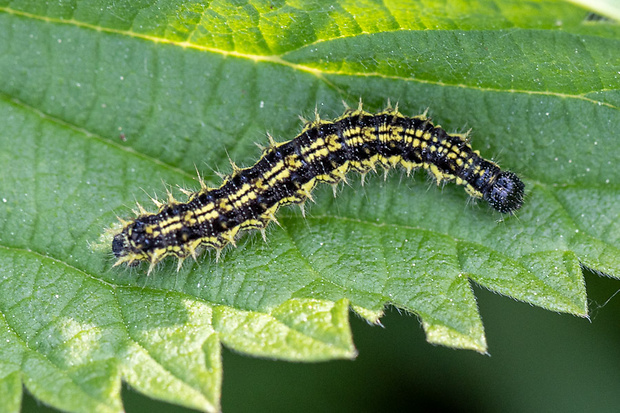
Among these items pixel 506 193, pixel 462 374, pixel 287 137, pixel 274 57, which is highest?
pixel 274 57

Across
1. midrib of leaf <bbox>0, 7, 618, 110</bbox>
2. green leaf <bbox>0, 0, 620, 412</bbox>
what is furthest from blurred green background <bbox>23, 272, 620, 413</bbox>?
midrib of leaf <bbox>0, 7, 618, 110</bbox>

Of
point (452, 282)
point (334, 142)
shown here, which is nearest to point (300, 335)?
point (452, 282)

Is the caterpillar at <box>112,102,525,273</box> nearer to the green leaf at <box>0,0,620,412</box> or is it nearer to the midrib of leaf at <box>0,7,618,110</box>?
the green leaf at <box>0,0,620,412</box>

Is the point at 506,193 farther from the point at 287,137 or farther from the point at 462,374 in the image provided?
the point at 287,137

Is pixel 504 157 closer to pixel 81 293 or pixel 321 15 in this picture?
pixel 321 15

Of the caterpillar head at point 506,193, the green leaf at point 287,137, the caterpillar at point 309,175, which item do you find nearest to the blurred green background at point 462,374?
the green leaf at point 287,137

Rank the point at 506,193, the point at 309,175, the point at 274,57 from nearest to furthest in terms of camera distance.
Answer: the point at 506,193 → the point at 274,57 → the point at 309,175

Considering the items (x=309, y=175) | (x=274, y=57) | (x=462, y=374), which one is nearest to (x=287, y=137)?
(x=309, y=175)
